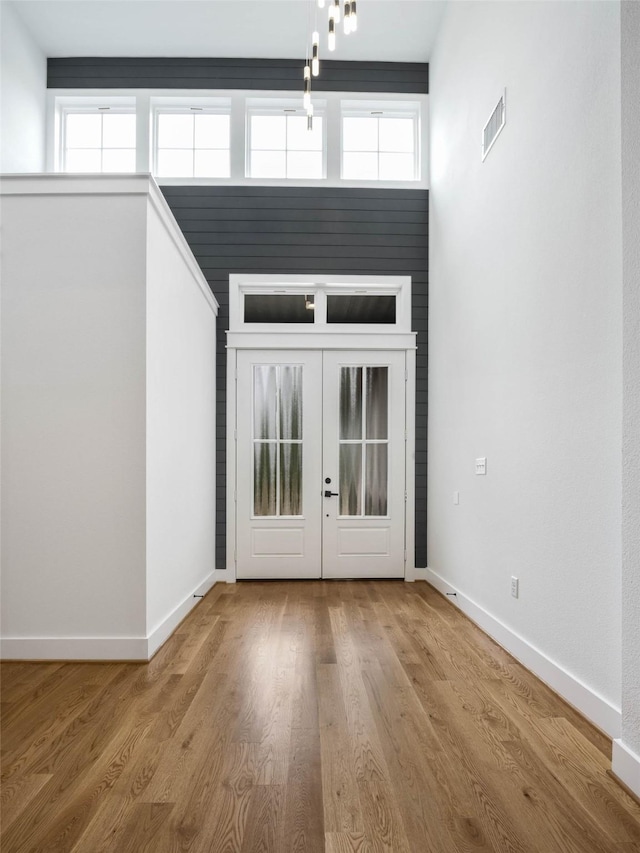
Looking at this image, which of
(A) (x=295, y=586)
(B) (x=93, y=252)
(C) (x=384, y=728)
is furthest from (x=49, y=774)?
(A) (x=295, y=586)

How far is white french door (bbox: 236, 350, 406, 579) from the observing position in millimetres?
5828

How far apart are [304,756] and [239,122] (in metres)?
5.92

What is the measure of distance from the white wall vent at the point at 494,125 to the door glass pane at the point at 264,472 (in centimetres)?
323

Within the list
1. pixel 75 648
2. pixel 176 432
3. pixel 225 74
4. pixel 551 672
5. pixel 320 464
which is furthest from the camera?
pixel 225 74

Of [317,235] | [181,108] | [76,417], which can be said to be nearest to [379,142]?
[317,235]

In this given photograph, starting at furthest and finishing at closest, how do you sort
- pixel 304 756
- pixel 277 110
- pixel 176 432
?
1. pixel 277 110
2. pixel 176 432
3. pixel 304 756

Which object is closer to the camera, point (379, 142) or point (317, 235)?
point (317, 235)

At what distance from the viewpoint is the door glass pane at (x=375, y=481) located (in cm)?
591

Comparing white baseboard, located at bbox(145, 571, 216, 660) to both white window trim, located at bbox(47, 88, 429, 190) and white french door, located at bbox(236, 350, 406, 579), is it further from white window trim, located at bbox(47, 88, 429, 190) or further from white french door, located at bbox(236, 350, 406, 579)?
white window trim, located at bbox(47, 88, 429, 190)

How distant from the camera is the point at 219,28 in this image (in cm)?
569

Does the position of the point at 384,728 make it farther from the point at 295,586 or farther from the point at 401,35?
the point at 401,35

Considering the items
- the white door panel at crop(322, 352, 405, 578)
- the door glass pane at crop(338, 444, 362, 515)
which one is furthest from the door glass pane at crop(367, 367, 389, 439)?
the door glass pane at crop(338, 444, 362, 515)

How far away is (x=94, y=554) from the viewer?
3320mm

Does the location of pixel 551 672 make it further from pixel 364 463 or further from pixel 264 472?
pixel 264 472
